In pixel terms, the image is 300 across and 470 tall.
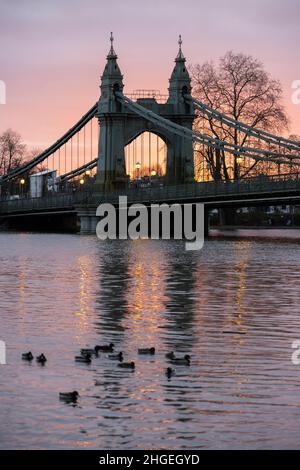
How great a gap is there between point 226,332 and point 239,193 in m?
52.2

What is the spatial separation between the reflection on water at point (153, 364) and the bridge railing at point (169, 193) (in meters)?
33.4

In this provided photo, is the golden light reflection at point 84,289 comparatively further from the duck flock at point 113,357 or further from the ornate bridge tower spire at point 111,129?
the ornate bridge tower spire at point 111,129

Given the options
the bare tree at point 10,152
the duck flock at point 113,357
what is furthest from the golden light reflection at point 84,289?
the bare tree at point 10,152

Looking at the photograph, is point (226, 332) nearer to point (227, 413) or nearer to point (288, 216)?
point (227, 413)

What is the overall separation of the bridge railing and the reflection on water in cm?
3339

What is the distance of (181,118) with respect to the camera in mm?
95562

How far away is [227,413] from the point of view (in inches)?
611

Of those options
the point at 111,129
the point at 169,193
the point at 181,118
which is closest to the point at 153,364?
the point at 169,193

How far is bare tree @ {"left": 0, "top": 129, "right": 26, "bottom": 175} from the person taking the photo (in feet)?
505

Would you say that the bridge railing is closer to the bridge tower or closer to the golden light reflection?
the bridge tower

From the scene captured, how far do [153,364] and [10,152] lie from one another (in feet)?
443

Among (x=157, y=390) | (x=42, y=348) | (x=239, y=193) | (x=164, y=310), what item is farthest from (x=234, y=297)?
(x=239, y=193)

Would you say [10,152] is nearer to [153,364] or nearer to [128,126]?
[128,126]

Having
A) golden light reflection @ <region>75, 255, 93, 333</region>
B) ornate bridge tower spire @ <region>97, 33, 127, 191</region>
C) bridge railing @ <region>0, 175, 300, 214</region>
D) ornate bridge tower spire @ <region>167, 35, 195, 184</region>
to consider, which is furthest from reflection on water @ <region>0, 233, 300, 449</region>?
ornate bridge tower spire @ <region>167, 35, 195, 184</region>
